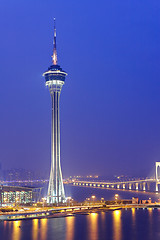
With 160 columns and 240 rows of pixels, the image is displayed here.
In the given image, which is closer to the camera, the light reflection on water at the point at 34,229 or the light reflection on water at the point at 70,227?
the light reflection on water at the point at 34,229

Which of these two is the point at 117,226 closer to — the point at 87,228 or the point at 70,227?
the point at 87,228

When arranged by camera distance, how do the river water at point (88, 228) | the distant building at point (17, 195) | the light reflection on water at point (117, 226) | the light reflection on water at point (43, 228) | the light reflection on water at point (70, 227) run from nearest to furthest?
the light reflection on water at point (43, 228)
the river water at point (88, 228)
the light reflection on water at point (70, 227)
the light reflection on water at point (117, 226)
the distant building at point (17, 195)

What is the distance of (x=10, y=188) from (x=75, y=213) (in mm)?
30643

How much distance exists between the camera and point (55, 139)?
6925 centimetres

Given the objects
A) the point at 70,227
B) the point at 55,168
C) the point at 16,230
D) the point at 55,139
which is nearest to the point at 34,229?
the point at 16,230

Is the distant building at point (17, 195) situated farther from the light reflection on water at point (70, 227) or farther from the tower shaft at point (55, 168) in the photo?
the light reflection on water at point (70, 227)

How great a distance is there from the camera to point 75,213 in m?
52.6

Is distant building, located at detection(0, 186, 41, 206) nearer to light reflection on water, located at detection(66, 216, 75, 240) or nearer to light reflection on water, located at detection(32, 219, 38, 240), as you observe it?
light reflection on water, located at detection(66, 216, 75, 240)

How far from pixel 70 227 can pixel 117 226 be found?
531cm

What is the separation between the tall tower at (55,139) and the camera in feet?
221

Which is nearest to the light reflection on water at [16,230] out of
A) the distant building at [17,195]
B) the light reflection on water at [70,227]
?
the light reflection on water at [70,227]

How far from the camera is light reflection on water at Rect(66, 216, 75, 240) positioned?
3875 cm

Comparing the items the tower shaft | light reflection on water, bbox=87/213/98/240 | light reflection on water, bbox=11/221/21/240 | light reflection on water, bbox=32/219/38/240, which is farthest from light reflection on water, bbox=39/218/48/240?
the tower shaft

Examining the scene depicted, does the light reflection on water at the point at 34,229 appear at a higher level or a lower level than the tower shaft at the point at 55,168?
lower
